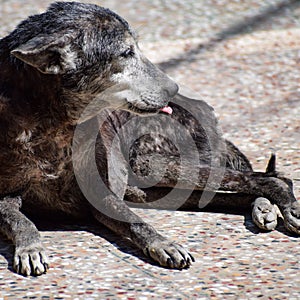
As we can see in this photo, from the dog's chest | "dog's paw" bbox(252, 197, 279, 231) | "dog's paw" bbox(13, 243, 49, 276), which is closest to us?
"dog's paw" bbox(13, 243, 49, 276)

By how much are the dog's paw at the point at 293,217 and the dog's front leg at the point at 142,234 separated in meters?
0.63

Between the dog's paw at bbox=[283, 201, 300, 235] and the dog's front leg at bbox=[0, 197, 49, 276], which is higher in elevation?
the dog's front leg at bbox=[0, 197, 49, 276]

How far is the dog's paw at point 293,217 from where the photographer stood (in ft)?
13.5

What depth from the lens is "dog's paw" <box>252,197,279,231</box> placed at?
13.7 feet

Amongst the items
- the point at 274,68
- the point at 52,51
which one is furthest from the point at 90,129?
the point at 274,68

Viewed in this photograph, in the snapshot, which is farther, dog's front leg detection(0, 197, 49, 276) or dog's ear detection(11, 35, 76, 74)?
dog's ear detection(11, 35, 76, 74)

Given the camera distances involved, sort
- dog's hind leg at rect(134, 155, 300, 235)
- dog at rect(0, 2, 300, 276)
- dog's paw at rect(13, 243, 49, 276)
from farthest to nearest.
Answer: dog's hind leg at rect(134, 155, 300, 235)
dog at rect(0, 2, 300, 276)
dog's paw at rect(13, 243, 49, 276)

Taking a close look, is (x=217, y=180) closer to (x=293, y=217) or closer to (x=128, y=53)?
(x=293, y=217)

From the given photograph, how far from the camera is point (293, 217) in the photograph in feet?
13.6

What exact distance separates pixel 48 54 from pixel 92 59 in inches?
10.5

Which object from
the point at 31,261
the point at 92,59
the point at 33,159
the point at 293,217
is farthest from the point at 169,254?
the point at 92,59

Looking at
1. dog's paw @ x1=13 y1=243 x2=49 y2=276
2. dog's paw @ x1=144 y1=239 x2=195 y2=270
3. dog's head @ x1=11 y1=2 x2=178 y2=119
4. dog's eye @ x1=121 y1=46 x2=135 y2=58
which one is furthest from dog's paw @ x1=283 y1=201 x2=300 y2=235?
dog's paw @ x1=13 y1=243 x2=49 y2=276

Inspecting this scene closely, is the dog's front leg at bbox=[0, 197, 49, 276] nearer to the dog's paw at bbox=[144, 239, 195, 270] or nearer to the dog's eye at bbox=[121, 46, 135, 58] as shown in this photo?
the dog's paw at bbox=[144, 239, 195, 270]

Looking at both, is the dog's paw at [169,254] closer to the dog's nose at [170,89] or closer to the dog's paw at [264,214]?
the dog's paw at [264,214]
